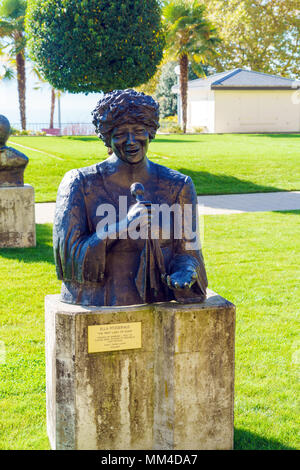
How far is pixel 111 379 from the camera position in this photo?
348cm

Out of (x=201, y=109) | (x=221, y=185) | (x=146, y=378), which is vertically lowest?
(x=146, y=378)

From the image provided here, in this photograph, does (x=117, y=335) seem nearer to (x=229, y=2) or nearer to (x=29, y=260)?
(x=29, y=260)

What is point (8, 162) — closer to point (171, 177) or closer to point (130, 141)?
point (171, 177)

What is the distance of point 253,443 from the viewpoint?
13.2 ft

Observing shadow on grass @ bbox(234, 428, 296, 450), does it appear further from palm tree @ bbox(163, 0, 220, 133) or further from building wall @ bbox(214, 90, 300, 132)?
building wall @ bbox(214, 90, 300, 132)

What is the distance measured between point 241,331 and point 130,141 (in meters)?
3.10

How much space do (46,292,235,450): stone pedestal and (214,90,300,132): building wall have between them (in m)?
30.5

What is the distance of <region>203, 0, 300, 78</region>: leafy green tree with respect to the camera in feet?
130

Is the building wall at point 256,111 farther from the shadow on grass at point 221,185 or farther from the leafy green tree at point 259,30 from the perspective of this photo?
the shadow on grass at point 221,185

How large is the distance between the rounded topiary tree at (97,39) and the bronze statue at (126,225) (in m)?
11.7

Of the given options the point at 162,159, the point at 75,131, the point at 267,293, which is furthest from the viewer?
the point at 75,131

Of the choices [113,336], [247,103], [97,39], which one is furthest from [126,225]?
[247,103]

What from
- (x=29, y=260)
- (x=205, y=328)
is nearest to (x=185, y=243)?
(x=205, y=328)
